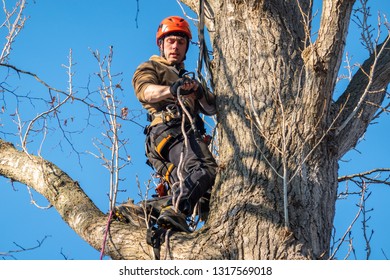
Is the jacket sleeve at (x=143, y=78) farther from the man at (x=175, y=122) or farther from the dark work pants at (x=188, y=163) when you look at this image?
the dark work pants at (x=188, y=163)

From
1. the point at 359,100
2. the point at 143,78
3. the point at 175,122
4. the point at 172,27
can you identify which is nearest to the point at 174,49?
the point at 172,27

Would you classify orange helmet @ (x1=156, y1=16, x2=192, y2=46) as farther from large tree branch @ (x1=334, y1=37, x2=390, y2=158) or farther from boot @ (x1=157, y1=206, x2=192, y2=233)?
boot @ (x1=157, y1=206, x2=192, y2=233)

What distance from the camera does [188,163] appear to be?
4.92 metres

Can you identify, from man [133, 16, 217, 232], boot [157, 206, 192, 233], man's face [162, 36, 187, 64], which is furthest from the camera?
man's face [162, 36, 187, 64]

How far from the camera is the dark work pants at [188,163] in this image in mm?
4711

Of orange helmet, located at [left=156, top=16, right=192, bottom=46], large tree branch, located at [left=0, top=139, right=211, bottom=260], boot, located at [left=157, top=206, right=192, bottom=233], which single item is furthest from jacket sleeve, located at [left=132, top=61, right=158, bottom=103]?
boot, located at [left=157, top=206, right=192, bottom=233]

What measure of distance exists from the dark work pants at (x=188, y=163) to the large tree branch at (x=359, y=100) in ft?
3.00

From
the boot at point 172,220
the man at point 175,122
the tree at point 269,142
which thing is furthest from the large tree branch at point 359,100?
the boot at point 172,220

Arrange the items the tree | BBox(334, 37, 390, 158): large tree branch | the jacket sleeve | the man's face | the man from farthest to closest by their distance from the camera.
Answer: the man's face
the jacket sleeve
BBox(334, 37, 390, 158): large tree branch
the man
the tree

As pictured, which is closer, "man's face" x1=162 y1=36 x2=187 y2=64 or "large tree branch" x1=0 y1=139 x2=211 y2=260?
"large tree branch" x1=0 y1=139 x2=211 y2=260

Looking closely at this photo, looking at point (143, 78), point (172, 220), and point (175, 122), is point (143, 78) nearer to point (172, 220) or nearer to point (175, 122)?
point (175, 122)

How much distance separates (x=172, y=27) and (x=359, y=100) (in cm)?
Result: 161

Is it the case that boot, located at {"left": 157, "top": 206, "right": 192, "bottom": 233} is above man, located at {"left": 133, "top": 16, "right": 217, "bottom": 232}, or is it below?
below

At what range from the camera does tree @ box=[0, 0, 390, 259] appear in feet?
14.0
